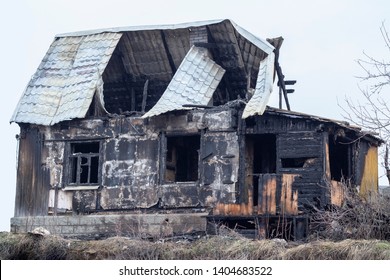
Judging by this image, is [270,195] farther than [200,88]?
No

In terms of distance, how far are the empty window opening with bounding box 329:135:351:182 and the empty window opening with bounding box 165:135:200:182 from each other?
3.64 metres

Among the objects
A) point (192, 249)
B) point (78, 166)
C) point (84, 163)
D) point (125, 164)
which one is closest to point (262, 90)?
point (125, 164)

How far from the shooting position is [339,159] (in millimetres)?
25812

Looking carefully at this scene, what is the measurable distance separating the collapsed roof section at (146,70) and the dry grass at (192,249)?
165 inches

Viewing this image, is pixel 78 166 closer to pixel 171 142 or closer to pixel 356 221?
pixel 171 142

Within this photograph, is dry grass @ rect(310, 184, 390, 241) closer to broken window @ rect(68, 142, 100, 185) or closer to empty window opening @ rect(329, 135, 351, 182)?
empty window opening @ rect(329, 135, 351, 182)

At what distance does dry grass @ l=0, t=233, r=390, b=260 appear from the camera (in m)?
18.5

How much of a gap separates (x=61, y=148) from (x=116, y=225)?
2.80 meters

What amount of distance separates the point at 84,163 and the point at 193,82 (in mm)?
3654

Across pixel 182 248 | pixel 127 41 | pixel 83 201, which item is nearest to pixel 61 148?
pixel 83 201

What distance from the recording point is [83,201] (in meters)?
25.2

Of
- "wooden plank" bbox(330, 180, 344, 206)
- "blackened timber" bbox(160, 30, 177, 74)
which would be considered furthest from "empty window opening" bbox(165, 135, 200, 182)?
"wooden plank" bbox(330, 180, 344, 206)

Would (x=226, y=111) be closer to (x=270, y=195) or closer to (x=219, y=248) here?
(x=270, y=195)

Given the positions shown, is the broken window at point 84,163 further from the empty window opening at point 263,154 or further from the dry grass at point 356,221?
the dry grass at point 356,221
